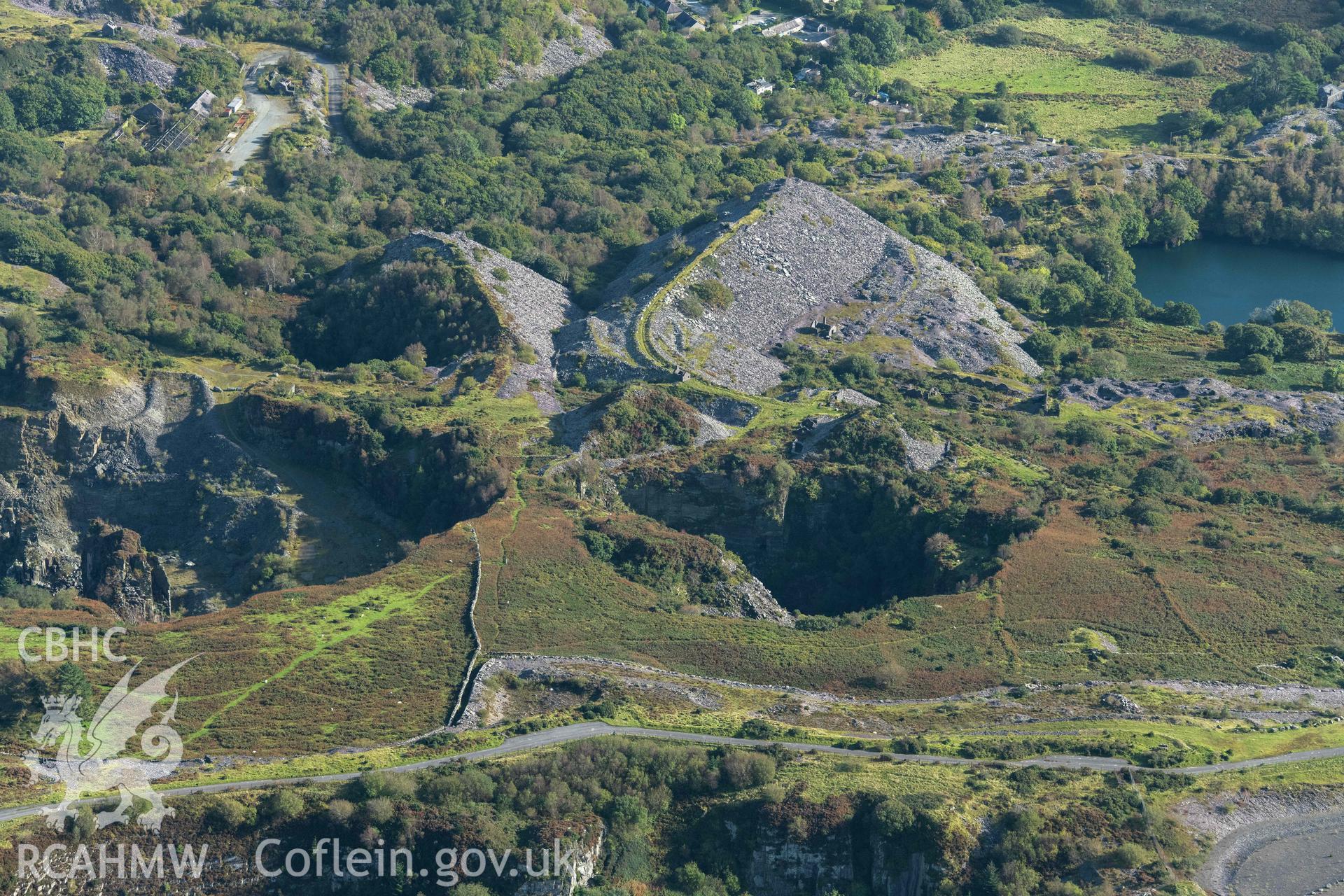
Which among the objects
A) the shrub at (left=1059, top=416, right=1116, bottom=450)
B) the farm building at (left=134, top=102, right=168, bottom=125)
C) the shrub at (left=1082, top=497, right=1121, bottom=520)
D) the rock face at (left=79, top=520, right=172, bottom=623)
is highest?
the farm building at (left=134, top=102, right=168, bottom=125)

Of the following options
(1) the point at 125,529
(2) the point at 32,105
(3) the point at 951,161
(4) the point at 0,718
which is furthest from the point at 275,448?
(3) the point at 951,161

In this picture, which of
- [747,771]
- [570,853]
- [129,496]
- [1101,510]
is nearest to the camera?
[570,853]

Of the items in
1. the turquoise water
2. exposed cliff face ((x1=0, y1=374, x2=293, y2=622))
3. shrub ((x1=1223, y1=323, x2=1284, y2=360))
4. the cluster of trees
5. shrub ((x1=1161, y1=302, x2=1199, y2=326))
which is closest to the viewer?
exposed cliff face ((x1=0, y1=374, x2=293, y2=622))

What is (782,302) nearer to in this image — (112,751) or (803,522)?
(803,522)

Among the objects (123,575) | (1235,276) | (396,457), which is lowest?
(1235,276)

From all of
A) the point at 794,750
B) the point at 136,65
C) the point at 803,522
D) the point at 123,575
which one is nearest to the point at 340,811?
the point at 794,750

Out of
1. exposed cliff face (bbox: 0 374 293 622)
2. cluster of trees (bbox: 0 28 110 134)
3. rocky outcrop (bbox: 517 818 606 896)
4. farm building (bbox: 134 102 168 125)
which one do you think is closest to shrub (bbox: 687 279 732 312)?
exposed cliff face (bbox: 0 374 293 622)

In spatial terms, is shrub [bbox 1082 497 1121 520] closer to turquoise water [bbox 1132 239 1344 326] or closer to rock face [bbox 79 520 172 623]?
turquoise water [bbox 1132 239 1344 326]

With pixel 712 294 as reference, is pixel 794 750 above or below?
below
